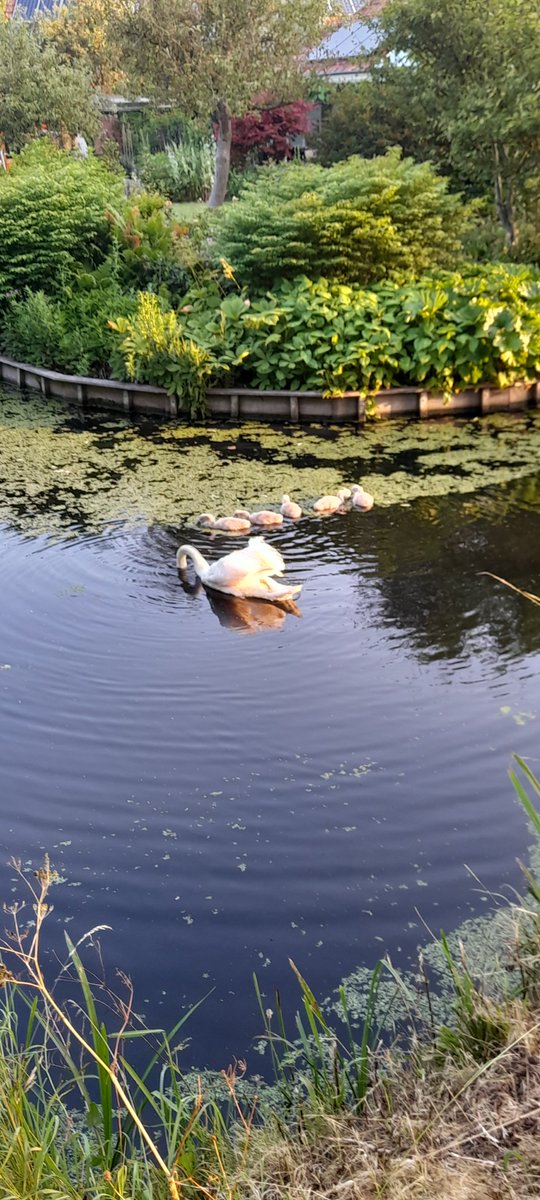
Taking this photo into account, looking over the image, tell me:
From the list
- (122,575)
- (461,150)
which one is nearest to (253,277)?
(461,150)

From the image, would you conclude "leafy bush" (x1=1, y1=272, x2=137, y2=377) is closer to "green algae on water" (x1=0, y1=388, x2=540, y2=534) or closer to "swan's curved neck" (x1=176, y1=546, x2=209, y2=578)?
"green algae on water" (x1=0, y1=388, x2=540, y2=534)

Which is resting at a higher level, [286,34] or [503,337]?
[286,34]

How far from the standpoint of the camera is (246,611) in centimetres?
673

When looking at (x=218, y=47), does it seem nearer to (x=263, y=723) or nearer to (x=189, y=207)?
(x=189, y=207)

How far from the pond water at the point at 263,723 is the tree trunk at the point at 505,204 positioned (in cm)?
661

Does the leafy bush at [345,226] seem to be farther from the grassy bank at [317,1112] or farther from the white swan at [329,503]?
the grassy bank at [317,1112]

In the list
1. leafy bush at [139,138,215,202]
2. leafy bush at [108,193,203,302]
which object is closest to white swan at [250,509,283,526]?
leafy bush at [108,193,203,302]

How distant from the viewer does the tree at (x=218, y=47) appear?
18.5 meters

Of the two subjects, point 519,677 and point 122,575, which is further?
point 122,575

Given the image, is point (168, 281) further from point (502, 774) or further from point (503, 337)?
point (502, 774)

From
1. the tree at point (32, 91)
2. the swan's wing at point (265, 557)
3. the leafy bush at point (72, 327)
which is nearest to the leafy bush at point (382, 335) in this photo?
the leafy bush at point (72, 327)

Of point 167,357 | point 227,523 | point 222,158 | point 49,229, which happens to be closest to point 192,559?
point 227,523

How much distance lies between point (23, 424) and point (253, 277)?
3291mm

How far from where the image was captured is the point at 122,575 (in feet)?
23.6
